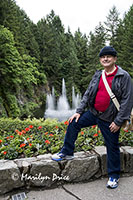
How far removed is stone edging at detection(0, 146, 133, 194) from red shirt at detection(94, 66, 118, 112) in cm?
73

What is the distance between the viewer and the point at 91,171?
84.9 inches

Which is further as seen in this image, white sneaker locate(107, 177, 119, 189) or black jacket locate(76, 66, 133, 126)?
white sneaker locate(107, 177, 119, 189)

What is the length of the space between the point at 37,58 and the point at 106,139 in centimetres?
2418

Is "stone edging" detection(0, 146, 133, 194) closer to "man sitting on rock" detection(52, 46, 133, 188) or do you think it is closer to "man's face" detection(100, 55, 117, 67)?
"man sitting on rock" detection(52, 46, 133, 188)

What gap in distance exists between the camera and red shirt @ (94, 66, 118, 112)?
1865 mm

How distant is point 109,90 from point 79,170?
3.62 feet

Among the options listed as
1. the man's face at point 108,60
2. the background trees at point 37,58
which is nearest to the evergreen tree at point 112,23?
the background trees at point 37,58

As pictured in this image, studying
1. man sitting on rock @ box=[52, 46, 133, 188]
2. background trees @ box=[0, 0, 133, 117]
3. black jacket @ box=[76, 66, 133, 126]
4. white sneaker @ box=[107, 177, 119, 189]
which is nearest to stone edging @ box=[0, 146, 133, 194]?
man sitting on rock @ box=[52, 46, 133, 188]

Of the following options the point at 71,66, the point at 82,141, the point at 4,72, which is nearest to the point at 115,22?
the point at 71,66

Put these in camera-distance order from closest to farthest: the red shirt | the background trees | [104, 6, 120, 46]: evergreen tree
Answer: the red shirt < the background trees < [104, 6, 120, 46]: evergreen tree

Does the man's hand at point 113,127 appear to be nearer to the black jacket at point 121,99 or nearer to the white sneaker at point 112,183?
the black jacket at point 121,99

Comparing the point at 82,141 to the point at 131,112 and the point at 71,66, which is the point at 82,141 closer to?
the point at 131,112

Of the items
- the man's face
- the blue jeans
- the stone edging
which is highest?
the man's face

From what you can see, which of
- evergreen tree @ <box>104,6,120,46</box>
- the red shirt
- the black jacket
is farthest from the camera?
evergreen tree @ <box>104,6,120,46</box>
